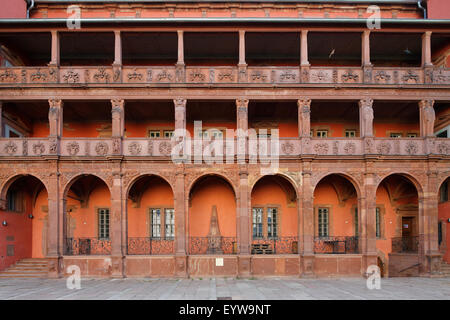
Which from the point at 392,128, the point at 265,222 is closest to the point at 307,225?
the point at 265,222

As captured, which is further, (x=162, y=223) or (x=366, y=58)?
(x=162, y=223)

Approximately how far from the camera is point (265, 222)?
65.6 ft

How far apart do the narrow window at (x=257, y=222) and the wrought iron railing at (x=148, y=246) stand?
479 centimetres

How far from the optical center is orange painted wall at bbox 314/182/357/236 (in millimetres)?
19969

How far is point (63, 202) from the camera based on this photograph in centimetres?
1655

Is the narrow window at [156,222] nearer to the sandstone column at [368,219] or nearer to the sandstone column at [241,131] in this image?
the sandstone column at [241,131]

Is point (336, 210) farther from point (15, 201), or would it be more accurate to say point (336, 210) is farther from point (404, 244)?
point (15, 201)

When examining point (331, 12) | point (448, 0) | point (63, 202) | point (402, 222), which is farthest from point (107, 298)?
point (448, 0)

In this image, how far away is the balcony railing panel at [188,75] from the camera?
1698 centimetres

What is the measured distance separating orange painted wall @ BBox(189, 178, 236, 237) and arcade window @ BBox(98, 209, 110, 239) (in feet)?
16.1

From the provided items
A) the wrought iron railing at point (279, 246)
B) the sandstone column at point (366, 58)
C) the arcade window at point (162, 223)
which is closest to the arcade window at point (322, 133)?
the sandstone column at point (366, 58)

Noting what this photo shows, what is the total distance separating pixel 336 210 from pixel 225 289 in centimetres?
969

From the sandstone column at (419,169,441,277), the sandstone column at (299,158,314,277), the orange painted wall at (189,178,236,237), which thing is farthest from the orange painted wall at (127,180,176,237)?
the sandstone column at (419,169,441,277)

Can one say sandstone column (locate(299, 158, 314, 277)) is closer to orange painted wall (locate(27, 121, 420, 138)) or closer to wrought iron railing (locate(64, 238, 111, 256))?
orange painted wall (locate(27, 121, 420, 138))
